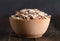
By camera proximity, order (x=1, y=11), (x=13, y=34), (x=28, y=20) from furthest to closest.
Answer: (x=1, y=11) → (x=13, y=34) → (x=28, y=20)

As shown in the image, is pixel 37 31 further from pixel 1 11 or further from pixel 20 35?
pixel 1 11

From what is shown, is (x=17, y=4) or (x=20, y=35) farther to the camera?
(x=17, y=4)

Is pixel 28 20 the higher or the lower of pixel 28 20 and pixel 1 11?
the higher

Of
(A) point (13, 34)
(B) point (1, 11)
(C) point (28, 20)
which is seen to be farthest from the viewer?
(B) point (1, 11)

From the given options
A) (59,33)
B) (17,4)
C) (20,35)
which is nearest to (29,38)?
(20,35)

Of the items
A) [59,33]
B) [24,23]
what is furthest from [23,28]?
[59,33]

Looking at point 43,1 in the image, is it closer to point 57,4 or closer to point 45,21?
point 57,4

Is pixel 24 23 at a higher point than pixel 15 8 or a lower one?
higher

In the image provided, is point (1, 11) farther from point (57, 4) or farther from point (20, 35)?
point (20, 35)

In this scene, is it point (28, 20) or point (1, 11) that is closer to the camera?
point (28, 20)
